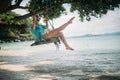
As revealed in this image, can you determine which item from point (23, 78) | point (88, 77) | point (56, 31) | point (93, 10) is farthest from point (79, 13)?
point (56, 31)

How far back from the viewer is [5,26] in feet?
43.1

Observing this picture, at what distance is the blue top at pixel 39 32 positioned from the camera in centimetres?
1257

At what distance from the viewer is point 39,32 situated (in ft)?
41.1

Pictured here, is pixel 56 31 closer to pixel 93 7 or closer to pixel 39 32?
pixel 39 32

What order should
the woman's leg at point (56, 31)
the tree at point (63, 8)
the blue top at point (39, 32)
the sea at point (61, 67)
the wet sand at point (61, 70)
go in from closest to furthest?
the woman's leg at point (56, 31)
the blue top at point (39, 32)
the tree at point (63, 8)
the wet sand at point (61, 70)
the sea at point (61, 67)

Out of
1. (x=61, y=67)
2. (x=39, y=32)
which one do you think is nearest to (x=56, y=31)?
(x=39, y=32)

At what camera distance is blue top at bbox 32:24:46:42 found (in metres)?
12.6

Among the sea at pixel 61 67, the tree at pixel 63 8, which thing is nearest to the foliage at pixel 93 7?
the tree at pixel 63 8

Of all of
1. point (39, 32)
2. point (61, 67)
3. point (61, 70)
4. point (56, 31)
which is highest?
point (56, 31)

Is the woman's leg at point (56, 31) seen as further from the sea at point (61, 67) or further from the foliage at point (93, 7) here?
the foliage at point (93, 7)

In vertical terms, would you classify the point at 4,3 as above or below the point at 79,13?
above

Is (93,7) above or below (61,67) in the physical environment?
above

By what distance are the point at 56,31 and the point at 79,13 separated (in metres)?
7.42

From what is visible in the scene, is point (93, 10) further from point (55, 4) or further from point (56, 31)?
point (56, 31)
